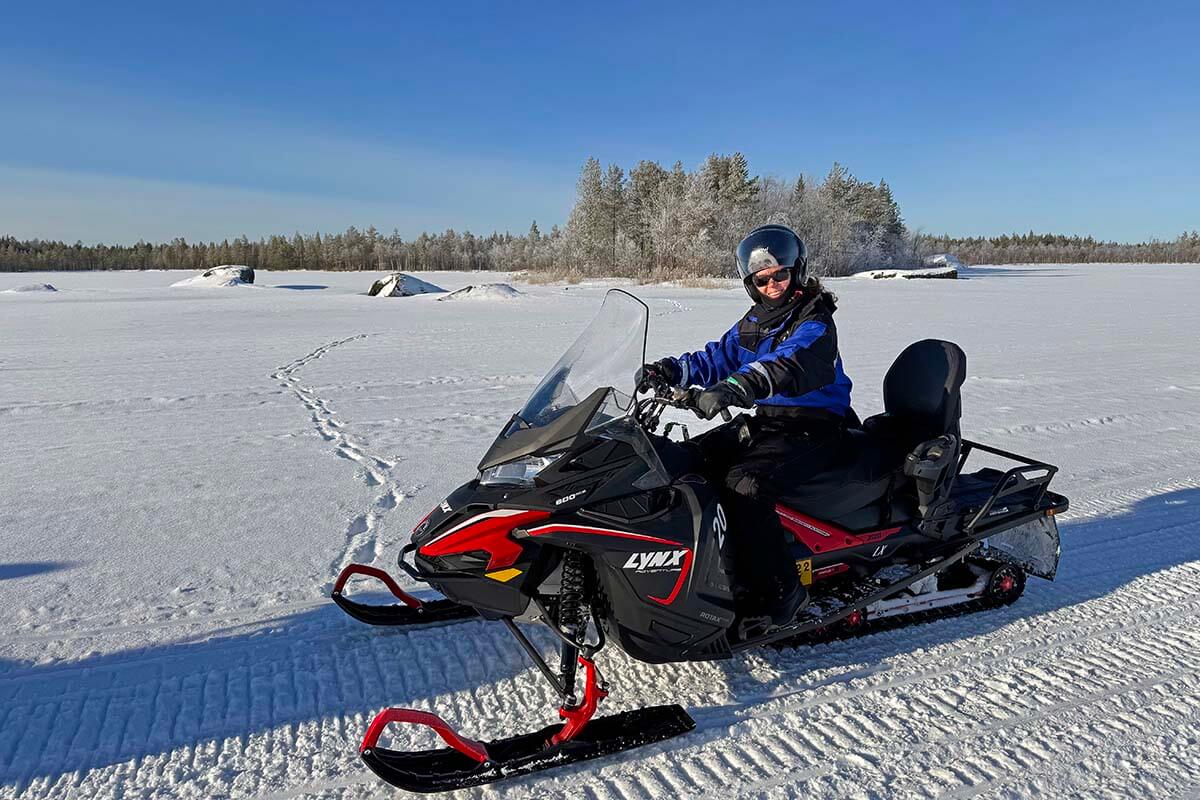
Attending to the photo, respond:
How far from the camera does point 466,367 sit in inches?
395

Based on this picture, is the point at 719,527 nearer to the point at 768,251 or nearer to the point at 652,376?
the point at 652,376

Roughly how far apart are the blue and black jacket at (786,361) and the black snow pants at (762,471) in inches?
3.2

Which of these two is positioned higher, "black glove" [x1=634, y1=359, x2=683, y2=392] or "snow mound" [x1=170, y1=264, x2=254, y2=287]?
"snow mound" [x1=170, y1=264, x2=254, y2=287]

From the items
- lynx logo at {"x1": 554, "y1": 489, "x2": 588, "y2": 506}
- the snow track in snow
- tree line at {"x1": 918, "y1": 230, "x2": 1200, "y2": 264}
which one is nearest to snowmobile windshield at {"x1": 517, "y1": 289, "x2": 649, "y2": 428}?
lynx logo at {"x1": 554, "y1": 489, "x2": 588, "y2": 506}

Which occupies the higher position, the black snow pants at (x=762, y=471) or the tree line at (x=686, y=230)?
the tree line at (x=686, y=230)

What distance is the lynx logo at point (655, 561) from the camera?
8.26ft

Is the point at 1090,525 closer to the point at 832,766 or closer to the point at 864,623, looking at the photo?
A: the point at 864,623

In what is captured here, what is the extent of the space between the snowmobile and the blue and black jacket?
0.88 feet

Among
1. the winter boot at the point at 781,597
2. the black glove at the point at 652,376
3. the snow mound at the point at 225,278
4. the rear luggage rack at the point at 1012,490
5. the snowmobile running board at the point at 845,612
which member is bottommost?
the snowmobile running board at the point at 845,612

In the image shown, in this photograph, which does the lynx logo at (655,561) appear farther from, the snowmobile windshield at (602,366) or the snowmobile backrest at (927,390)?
the snowmobile backrest at (927,390)

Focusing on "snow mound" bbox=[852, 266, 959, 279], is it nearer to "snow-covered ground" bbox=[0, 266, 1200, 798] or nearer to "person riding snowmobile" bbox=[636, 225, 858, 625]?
"snow-covered ground" bbox=[0, 266, 1200, 798]

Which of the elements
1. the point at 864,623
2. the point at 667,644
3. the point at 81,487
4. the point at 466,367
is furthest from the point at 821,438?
the point at 466,367

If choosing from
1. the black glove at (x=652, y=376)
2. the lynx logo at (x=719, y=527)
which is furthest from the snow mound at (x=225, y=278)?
the lynx logo at (x=719, y=527)

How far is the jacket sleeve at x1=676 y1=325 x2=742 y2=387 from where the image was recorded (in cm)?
343
